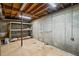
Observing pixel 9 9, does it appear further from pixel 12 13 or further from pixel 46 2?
pixel 46 2

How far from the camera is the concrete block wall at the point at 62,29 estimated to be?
225 centimetres

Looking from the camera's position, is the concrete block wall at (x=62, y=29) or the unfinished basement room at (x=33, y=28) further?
the concrete block wall at (x=62, y=29)

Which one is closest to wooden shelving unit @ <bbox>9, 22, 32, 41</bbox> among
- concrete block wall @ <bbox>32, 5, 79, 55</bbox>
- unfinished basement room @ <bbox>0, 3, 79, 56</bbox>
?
unfinished basement room @ <bbox>0, 3, 79, 56</bbox>

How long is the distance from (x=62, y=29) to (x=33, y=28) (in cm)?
86

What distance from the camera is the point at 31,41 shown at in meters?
2.51

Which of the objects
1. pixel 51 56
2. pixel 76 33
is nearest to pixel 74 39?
pixel 76 33

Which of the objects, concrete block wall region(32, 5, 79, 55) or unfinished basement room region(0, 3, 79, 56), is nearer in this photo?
unfinished basement room region(0, 3, 79, 56)

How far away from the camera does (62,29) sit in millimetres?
2666

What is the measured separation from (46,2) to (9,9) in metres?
1.07

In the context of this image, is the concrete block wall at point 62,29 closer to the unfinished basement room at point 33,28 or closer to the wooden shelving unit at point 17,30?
the unfinished basement room at point 33,28

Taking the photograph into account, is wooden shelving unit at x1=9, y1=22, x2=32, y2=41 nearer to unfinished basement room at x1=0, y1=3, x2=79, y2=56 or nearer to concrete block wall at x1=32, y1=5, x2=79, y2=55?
unfinished basement room at x1=0, y1=3, x2=79, y2=56

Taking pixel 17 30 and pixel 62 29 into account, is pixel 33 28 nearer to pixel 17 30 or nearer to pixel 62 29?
pixel 17 30

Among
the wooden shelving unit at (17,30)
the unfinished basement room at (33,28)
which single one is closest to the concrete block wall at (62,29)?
the unfinished basement room at (33,28)

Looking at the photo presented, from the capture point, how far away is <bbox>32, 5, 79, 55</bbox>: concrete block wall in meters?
2.25
